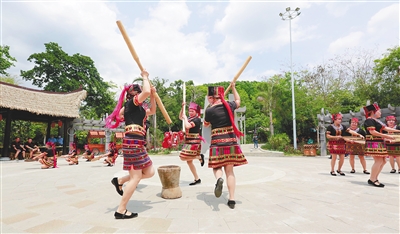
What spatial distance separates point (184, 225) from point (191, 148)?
88.7 inches

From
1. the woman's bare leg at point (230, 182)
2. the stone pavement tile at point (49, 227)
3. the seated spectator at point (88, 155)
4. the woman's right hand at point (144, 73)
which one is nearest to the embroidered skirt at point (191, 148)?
the woman's bare leg at point (230, 182)

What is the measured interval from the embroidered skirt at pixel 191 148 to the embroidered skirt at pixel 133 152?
177 centimetres

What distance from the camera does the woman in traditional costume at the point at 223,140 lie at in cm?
359

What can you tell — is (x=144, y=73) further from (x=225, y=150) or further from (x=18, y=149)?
(x=18, y=149)

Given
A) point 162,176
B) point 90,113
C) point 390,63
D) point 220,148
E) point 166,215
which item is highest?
point 390,63

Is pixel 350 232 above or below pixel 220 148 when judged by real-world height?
below

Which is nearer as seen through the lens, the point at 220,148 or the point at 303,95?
the point at 220,148

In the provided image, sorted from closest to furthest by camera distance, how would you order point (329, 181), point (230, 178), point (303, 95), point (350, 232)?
point (350, 232), point (230, 178), point (329, 181), point (303, 95)

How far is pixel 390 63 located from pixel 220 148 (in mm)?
23224

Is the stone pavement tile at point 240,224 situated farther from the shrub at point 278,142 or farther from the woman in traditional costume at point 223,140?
the shrub at point 278,142

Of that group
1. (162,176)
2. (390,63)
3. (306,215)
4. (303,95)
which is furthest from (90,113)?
(390,63)

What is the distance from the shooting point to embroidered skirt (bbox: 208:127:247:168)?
3596 mm

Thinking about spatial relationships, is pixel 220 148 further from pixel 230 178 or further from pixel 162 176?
pixel 162 176

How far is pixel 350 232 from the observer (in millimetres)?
2521
